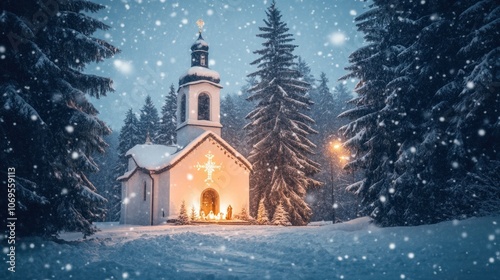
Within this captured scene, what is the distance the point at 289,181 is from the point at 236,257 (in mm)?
17643

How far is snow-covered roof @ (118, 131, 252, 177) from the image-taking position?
25.2 metres

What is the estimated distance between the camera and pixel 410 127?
14.8m

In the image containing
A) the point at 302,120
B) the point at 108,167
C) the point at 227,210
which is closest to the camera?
the point at 227,210

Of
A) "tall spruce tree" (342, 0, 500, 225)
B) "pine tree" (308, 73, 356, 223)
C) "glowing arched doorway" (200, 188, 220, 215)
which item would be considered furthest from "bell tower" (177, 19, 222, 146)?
"pine tree" (308, 73, 356, 223)

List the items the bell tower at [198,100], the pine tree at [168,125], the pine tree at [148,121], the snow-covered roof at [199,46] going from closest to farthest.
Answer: the bell tower at [198,100], the snow-covered roof at [199,46], the pine tree at [168,125], the pine tree at [148,121]

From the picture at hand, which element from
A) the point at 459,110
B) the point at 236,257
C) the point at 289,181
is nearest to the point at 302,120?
the point at 289,181

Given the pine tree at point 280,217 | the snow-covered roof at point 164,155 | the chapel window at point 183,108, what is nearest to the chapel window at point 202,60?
the chapel window at point 183,108

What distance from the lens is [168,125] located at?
43188 mm

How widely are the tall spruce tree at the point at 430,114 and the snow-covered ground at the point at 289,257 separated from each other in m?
1.65

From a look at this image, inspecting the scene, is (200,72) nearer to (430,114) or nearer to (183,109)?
(183,109)

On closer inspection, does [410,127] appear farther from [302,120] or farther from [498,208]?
[302,120]

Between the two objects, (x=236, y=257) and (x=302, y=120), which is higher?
(x=302, y=120)

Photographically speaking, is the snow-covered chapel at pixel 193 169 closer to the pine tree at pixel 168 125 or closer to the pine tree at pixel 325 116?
the pine tree at pixel 168 125

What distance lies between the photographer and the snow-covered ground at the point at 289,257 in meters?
7.31
